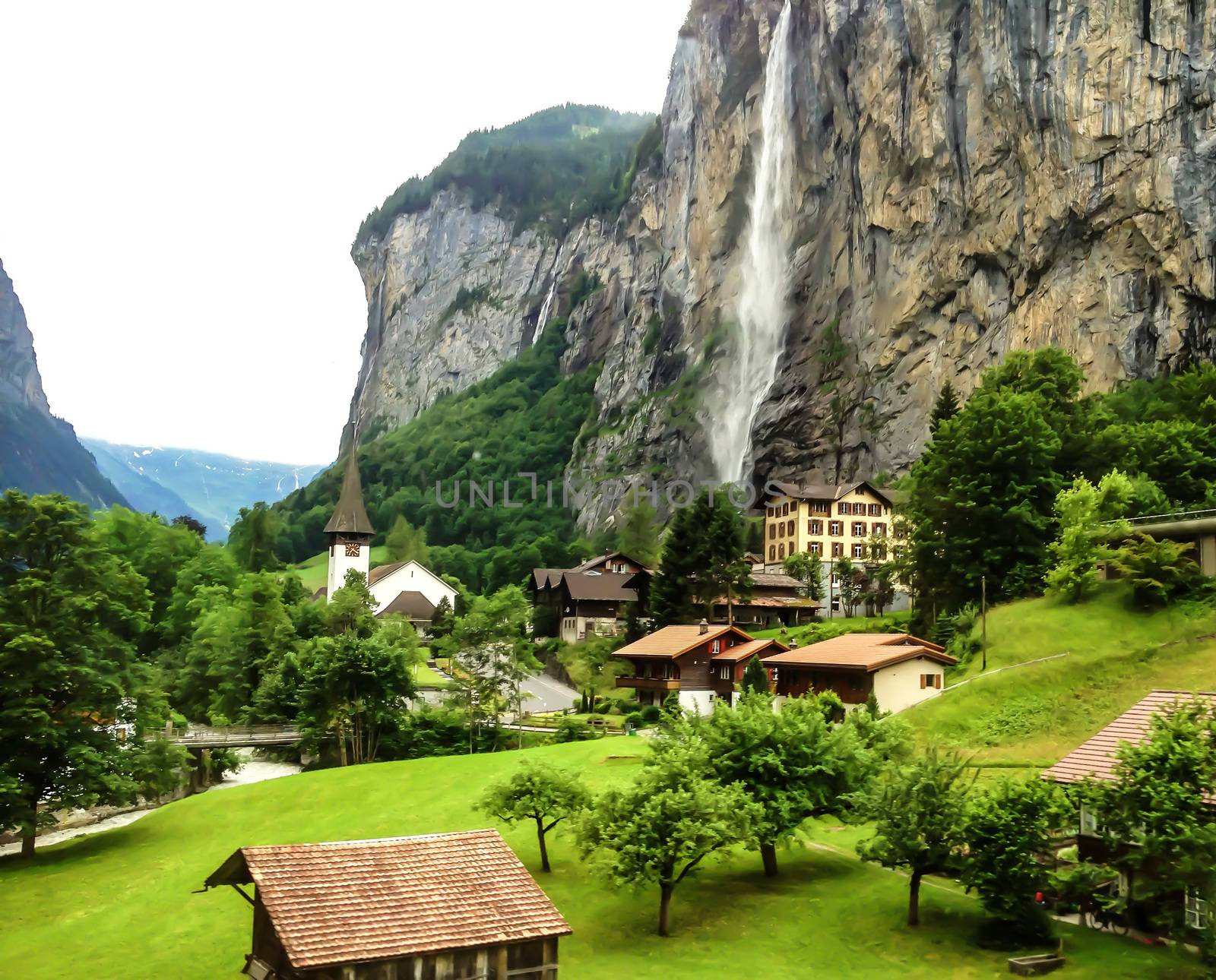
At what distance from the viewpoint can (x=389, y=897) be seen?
22.2 metres

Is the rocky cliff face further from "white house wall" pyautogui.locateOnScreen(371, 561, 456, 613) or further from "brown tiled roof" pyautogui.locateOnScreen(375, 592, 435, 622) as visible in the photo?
"brown tiled roof" pyautogui.locateOnScreen(375, 592, 435, 622)

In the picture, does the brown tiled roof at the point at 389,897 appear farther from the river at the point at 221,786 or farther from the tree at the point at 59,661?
the river at the point at 221,786

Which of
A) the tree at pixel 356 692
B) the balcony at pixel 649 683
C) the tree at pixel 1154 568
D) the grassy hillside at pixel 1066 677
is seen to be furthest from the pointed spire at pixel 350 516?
the tree at pixel 1154 568

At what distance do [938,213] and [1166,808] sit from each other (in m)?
96.9

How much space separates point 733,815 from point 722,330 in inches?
5153

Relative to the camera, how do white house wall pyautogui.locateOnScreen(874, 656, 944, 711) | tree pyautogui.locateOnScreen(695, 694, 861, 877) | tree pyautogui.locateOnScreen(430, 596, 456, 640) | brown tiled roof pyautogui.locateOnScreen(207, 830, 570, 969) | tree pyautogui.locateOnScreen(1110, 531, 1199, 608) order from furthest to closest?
tree pyautogui.locateOnScreen(430, 596, 456, 640)
white house wall pyautogui.locateOnScreen(874, 656, 944, 711)
tree pyautogui.locateOnScreen(1110, 531, 1199, 608)
tree pyautogui.locateOnScreen(695, 694, 861, 877)
brown tiled roof pyautogui.locateOnScreen(207, 830, 570, 969)

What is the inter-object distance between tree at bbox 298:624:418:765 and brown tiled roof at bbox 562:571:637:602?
117 ft

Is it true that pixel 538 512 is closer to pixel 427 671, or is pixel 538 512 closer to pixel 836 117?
pixel 836 117

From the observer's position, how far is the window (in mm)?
22438

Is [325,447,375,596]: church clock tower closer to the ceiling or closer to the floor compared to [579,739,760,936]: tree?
closer to the ceiling

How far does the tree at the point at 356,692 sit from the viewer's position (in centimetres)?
6000

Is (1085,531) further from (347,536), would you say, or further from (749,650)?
(347,536)

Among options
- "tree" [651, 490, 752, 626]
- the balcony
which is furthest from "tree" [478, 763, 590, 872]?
"tree" [651, 490, 752, 626]

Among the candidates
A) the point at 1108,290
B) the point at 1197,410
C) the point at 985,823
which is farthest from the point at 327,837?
the point at 1108,290
